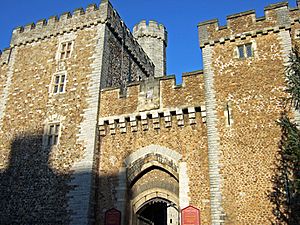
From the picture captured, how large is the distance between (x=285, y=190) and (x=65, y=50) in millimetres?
12712

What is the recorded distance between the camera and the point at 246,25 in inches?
590

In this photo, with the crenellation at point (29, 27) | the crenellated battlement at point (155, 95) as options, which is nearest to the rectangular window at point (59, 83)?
the crenellated battlement at point (155, 95)

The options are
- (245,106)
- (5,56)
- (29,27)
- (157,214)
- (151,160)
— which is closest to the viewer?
(245,106)

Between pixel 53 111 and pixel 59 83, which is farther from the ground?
pixel 59 83

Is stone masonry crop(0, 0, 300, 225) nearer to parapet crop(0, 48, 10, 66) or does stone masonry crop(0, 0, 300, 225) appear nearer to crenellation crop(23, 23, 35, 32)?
parapet crop(0, 48, 10, 66)

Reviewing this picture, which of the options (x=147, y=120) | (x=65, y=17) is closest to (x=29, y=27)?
(x=65, y=17)

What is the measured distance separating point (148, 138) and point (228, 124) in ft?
11.9

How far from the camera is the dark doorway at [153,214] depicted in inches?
637

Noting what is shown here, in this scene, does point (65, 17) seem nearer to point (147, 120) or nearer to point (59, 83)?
point (59, 83)

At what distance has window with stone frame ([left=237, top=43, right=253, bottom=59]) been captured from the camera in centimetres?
1464

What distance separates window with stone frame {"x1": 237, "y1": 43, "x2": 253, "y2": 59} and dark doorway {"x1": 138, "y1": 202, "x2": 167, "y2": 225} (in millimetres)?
7534

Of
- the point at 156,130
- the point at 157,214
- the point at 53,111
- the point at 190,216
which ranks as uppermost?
the point at 53,111

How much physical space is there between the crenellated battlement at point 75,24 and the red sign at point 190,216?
10.3m

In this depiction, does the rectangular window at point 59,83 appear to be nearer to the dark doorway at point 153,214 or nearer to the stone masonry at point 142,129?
the stone masonry at point 142,129
